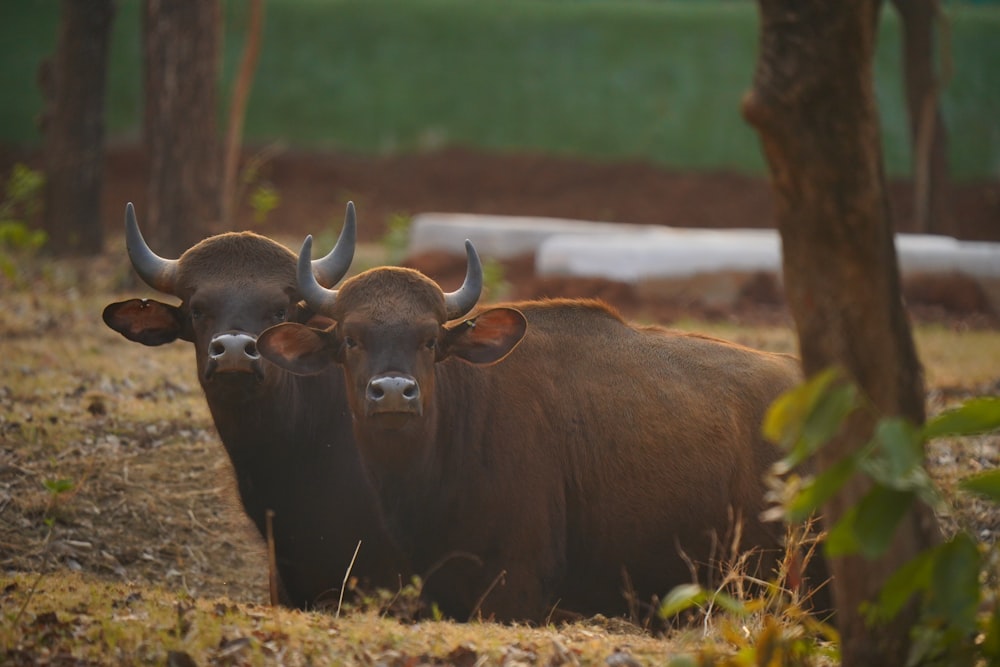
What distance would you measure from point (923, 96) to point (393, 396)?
583 inches

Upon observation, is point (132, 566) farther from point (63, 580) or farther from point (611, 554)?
point (611, 554)

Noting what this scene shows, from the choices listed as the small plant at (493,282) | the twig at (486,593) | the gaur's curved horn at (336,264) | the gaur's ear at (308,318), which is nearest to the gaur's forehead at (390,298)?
the gaur's ear at (308,318)

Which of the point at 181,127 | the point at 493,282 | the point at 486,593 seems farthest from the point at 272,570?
the point at 181,127

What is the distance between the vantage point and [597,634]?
19.2 feet

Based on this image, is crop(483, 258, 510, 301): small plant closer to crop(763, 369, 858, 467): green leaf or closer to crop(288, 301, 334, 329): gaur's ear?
crop(288, 301, 334, 329): gaur's ear

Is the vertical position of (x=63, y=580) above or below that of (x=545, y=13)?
below

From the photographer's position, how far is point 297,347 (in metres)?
6.44

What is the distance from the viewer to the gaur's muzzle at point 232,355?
6324mm

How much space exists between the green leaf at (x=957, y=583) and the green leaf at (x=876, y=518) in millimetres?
208

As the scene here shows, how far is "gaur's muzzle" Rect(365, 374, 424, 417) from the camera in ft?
19.2

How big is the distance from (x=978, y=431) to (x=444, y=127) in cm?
2600

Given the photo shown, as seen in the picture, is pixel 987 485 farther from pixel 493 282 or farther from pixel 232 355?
pixel 493 282

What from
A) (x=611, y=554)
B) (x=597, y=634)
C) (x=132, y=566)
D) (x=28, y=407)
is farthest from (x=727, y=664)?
(x=28, y=407)

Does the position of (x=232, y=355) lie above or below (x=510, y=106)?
above
